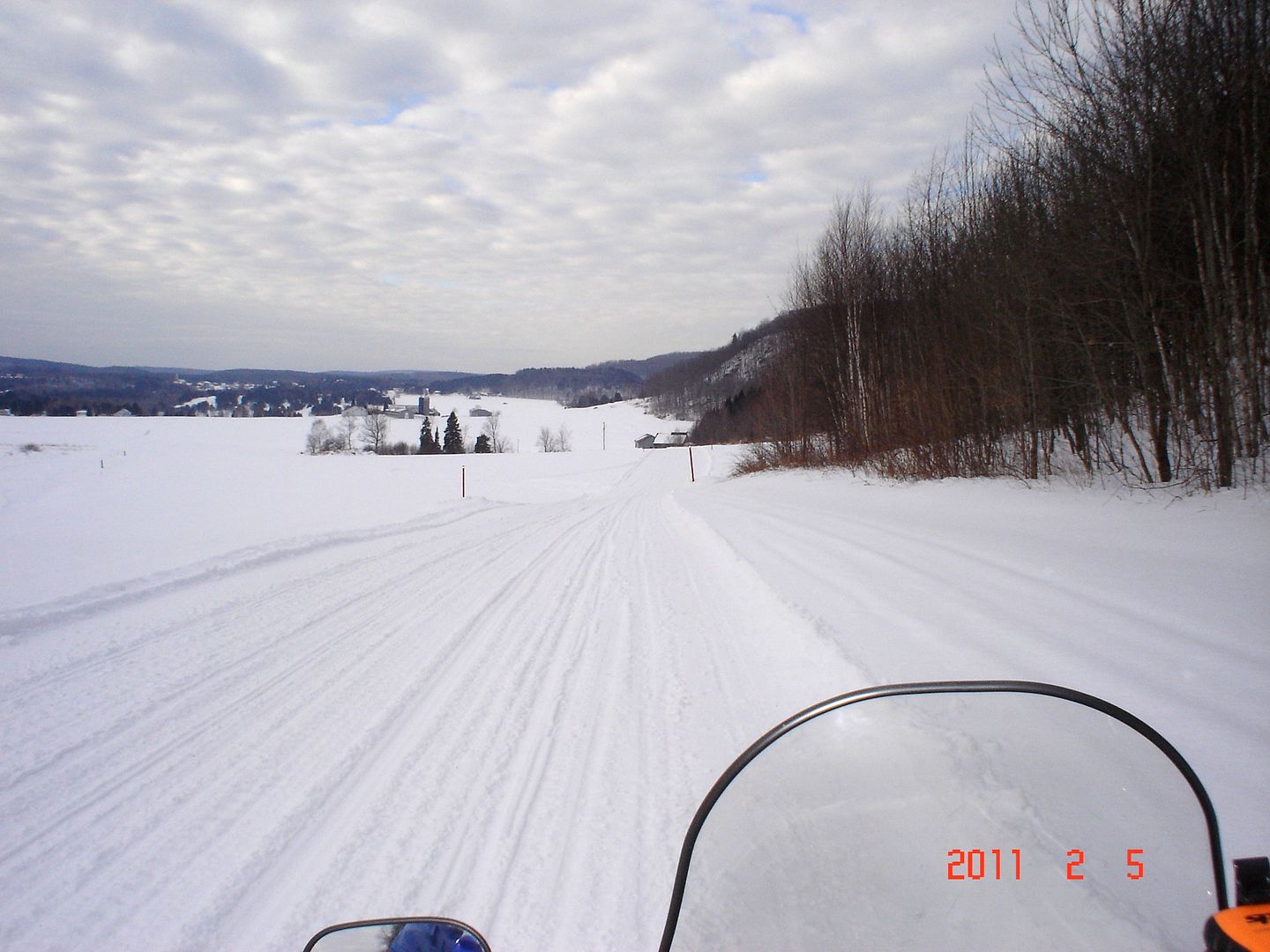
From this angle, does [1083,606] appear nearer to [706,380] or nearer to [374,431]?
[374,431]

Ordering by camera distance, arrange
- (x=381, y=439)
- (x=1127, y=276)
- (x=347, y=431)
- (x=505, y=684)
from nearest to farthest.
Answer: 1. (x=505, y=684)
2. (x=1127, y=276)
3. (x=347, y=431)
4. (x=381, y=439)

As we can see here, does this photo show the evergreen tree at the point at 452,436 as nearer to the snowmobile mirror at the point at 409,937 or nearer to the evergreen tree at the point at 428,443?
the evergreen tree at the point at 428,443

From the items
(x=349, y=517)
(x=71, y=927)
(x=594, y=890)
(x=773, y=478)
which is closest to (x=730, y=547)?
(x=594, y=890)

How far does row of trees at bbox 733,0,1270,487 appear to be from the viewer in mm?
8031

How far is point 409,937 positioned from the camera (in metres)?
1.66

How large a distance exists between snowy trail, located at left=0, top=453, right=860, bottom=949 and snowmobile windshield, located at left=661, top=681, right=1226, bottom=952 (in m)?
1.24

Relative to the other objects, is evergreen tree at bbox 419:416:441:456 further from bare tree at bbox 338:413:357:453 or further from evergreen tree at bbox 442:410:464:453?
bare tree at bbox 338:413:357:453

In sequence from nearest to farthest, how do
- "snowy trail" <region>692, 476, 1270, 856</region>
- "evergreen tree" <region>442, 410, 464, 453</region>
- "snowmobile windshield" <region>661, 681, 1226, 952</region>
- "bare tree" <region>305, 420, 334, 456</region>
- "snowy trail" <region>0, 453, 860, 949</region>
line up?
"snowmobile windshield" <region>661, 681, 1226, 952</region>, "snowy trail" <region>0, 453, 860, 949</region>, "snowy trail" <region>692, 476, 1270, 856</region>, "bare tree" <region>305, 420, 334, 456</region>, "evergreen tree" <region>442, 410, 464, 453</region>

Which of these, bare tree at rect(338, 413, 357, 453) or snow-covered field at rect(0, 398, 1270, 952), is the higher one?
bare tree at rect(338, 413, 357, 453)

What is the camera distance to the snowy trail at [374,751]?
9.16ft

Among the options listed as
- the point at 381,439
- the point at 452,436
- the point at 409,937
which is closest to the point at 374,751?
the point at 409,937

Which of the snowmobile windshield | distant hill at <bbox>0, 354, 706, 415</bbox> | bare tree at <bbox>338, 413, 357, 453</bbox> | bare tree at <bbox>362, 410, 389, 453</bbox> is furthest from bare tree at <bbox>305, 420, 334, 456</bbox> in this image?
the snowmobile windshield

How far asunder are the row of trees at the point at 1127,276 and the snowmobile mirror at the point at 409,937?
10.1m

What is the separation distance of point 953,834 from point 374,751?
3.58 meters
